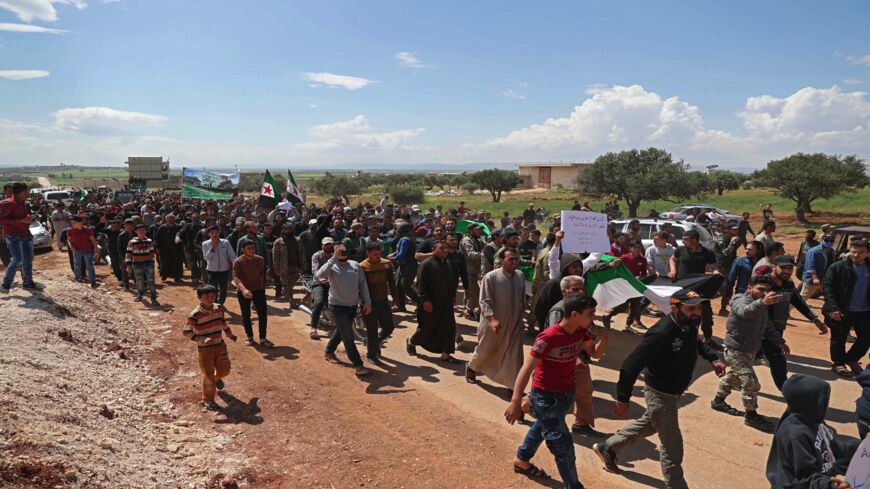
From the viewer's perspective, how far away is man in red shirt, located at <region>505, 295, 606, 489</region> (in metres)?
4.28

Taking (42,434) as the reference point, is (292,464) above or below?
below

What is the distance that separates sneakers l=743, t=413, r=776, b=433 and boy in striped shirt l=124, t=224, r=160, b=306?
35.3 ft

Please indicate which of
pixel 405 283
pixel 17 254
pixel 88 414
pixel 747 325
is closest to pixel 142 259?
pixel 17 254

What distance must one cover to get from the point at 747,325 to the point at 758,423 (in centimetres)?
108

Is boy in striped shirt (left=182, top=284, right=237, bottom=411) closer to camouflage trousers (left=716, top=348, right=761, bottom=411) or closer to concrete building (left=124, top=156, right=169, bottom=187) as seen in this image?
camouflage trousers (left=716, top=348, right=761, bottom=411)

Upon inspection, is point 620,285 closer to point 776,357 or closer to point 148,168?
point 776,357

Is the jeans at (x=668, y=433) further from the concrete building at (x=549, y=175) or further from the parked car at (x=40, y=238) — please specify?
the concrete building at (x=549, y=175)

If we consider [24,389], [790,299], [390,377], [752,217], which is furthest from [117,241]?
[752,217]

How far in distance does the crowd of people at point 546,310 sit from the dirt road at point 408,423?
27 cm

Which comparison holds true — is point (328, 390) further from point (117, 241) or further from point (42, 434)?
point (117, 241)

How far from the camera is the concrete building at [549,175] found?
86.5 metres

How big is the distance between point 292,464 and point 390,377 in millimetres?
2464

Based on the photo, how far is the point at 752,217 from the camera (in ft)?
118

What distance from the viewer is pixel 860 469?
2.63 meters
